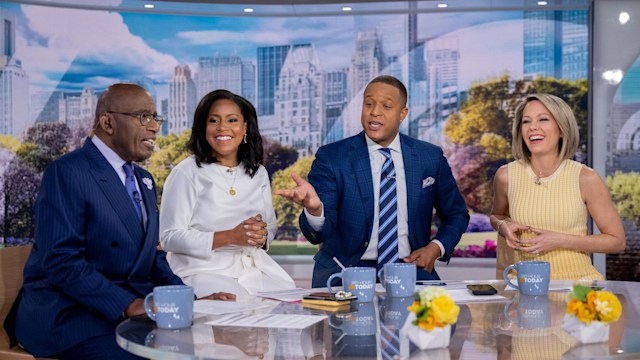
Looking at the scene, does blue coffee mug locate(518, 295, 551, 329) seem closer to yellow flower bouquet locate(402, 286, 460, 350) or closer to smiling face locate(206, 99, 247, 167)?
yellow flower bouquet locate(402, 286, 460, 350)

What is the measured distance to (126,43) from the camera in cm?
631

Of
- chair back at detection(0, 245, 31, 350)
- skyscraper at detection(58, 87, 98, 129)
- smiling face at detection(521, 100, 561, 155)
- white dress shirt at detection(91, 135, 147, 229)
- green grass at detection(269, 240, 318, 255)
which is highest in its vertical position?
skyscraper at detection(58, 87, 98, 129)

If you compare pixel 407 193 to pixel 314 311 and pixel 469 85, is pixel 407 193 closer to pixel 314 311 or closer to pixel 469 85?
pixel 314 311

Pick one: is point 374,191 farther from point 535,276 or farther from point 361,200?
point 535,276

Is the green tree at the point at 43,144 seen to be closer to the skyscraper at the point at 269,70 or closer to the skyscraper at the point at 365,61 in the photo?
the skyscraper at the point at 269,70

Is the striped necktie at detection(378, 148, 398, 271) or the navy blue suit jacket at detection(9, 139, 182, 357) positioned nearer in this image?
the navy blue suit jacket at detection(9, 139, 182, 357)

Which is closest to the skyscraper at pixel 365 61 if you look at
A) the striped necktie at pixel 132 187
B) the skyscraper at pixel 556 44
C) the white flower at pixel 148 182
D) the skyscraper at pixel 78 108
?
the skyscraper at pixel 556 44

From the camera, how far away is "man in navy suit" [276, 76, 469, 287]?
368cm

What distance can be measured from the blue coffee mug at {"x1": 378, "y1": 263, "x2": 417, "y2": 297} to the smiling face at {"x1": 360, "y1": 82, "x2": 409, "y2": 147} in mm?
1304

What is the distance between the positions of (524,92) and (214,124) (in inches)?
131

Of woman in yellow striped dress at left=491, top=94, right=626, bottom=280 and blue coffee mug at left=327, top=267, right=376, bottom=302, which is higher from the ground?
woman in yellow striped dress at left=491, top=94, right=626, bottom=280

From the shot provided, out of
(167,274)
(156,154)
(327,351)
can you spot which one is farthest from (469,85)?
(327,351)

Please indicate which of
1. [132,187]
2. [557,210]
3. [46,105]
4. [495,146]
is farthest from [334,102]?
[132,187]

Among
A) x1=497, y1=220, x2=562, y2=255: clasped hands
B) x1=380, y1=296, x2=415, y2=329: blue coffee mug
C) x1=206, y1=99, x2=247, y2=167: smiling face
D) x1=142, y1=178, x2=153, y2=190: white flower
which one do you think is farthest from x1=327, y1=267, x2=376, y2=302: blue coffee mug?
x1=206, y1=99, x2=247, y2=167: smiling face
